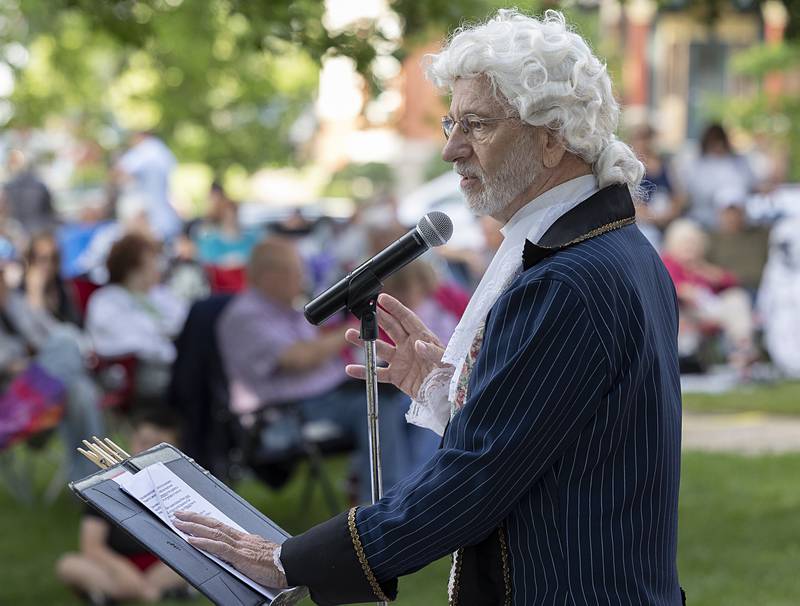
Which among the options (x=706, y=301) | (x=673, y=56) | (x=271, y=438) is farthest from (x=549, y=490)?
(x=673, y=56)

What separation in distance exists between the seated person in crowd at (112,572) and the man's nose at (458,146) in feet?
13.1

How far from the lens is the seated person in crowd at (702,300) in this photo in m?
13.2

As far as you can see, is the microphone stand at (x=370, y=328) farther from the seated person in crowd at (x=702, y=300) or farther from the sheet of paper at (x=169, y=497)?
the seated person in crowd at (x=702, y=300)

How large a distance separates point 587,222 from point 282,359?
5.16 meters

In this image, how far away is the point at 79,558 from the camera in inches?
260

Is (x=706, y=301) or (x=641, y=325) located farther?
(x=706, y=301)

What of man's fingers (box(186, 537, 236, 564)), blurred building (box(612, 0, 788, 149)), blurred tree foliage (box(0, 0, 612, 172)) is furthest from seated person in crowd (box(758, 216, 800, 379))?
blurred building (box(612, 0, 788, 149))

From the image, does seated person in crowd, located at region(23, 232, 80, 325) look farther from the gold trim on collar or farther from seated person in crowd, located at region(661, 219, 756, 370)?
the gold trim on collar

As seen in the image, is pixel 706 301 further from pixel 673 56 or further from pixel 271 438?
pixel 673 56

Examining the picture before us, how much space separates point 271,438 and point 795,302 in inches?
285

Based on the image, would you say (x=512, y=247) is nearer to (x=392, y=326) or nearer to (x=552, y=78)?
(x=552, y=78)

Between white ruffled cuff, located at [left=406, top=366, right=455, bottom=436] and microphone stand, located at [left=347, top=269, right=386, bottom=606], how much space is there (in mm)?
136

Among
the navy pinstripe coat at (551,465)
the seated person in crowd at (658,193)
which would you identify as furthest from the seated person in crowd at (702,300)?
the navy pinstripe coat at (551,465)

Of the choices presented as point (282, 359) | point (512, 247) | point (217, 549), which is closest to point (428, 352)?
point (512, 247)
